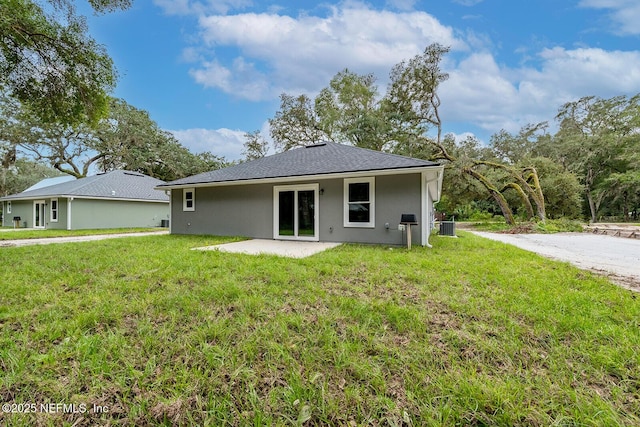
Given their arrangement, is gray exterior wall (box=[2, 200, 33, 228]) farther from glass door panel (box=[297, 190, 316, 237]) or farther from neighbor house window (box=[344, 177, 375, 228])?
neighbor house window (box=[344, 177, 375, 228])

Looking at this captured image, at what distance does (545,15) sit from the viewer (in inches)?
387

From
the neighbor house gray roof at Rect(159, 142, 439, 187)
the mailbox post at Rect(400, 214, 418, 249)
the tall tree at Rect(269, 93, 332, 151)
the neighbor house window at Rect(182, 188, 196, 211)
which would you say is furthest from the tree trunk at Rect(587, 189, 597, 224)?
the neighbor house window at Rect(182, 188, 196, 211)

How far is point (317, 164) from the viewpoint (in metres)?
9.40

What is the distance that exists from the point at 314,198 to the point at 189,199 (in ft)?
19.2

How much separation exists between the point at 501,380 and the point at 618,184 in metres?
34.7

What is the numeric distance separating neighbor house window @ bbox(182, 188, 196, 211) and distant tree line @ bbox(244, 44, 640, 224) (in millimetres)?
13216

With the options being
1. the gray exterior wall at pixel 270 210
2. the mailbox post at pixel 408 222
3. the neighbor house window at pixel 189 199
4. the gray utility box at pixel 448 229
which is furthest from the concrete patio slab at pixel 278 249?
the gray utility box at pixel 448 229

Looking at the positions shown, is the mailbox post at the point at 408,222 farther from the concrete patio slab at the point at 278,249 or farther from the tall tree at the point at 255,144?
the tall tree at the point at 255,144

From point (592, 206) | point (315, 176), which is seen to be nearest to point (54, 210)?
point (315, 176)

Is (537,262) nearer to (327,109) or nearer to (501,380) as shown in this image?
(501,380)

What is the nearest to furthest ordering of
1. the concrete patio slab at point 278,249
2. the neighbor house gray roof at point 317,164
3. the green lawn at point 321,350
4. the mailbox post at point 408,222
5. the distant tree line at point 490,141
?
the green lawn at point 321,350
the concrete patio slab at point 278,249
the mailbox post at point 408,222
the neighbor house gray roof at point 317,164
the distant tree line at point 490,141

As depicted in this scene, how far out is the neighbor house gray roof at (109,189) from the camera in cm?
1561

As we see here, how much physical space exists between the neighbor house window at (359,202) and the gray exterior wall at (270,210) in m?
0.14

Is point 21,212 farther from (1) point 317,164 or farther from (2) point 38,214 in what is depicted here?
(1) point 317,164
